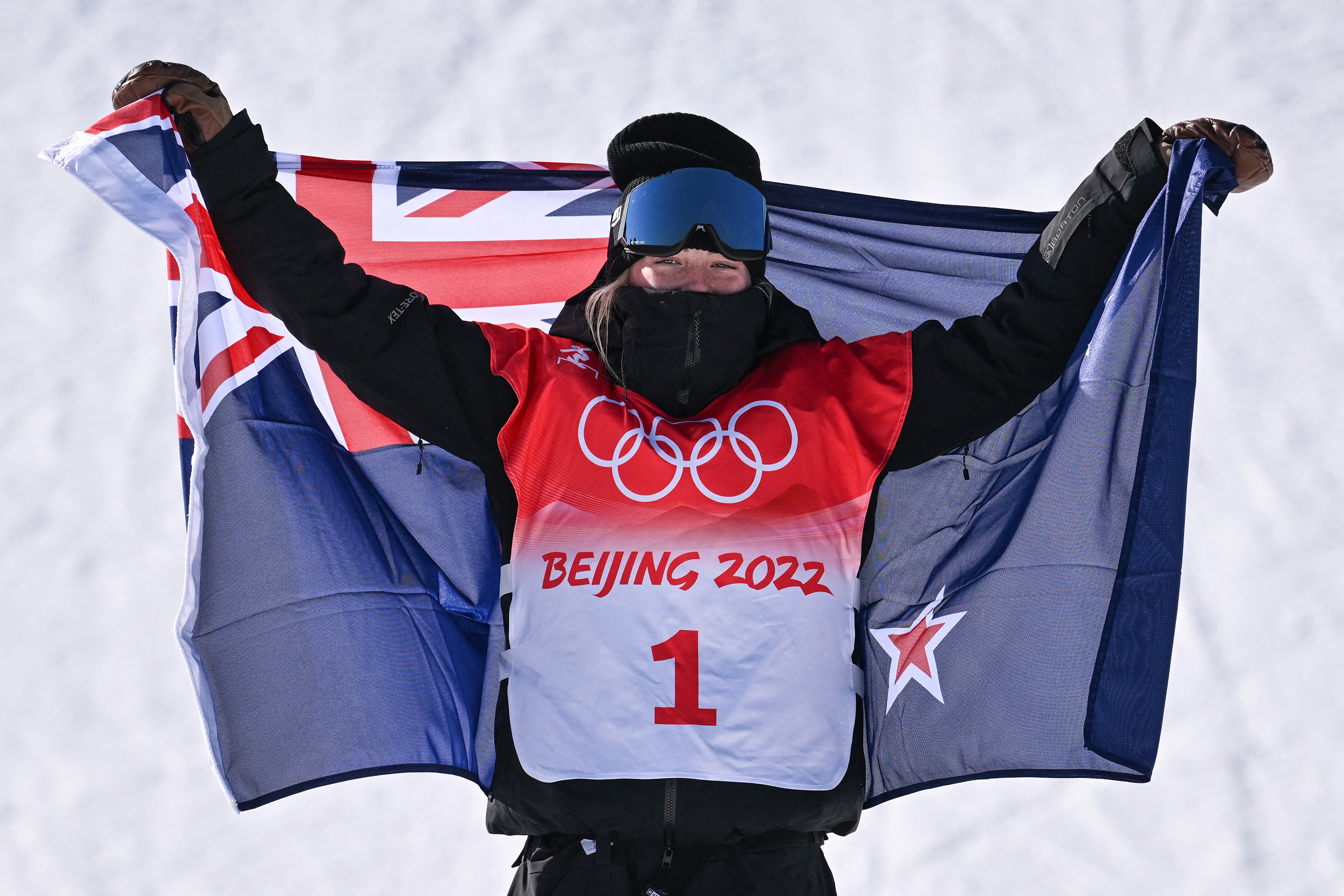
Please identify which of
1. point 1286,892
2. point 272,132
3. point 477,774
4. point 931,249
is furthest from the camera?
point 272,132

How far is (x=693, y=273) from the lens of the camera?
2.55 metres

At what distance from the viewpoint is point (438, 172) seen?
9.95ft

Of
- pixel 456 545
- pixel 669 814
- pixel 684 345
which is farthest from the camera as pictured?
pixel 456 545

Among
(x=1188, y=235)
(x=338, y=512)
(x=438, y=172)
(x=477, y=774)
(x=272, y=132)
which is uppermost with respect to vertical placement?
(x=272, y=132)

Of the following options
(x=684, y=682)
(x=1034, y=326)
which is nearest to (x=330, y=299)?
(x=684, y=682)

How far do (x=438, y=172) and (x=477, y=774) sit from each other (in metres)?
1.23

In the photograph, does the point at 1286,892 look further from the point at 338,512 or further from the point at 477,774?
the point at 338,512

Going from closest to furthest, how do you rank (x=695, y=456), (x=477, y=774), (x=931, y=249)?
(x=695, y=456)
(x=477, y=774)
(x=931, y=249)

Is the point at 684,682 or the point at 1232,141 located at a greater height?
the point at 1232,141

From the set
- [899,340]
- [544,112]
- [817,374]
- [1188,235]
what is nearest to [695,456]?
[817,374]

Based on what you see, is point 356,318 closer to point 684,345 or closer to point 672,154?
point 684,345

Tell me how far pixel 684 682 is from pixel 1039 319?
87 cm

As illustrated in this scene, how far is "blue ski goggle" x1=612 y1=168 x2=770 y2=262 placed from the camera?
99.7 inches

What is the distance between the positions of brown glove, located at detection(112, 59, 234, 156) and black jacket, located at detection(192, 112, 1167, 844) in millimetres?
53
